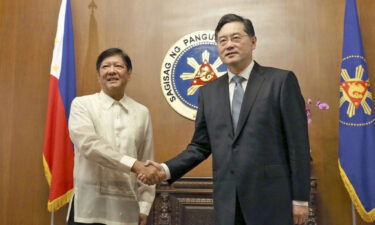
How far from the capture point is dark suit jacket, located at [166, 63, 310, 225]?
6.02 ft

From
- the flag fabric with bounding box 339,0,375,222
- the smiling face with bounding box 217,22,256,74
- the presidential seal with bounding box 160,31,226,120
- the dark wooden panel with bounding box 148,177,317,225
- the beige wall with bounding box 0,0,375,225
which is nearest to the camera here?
the smiling face with bounding box 217,22,256,74

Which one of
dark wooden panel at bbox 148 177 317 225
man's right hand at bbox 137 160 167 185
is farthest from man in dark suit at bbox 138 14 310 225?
dark wooden panel at bbox 148 177 317 225

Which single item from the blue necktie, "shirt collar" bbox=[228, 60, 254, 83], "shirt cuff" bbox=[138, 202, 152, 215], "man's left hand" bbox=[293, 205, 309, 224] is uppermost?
"shirt collar" bbox=[228, 60, 254, 83]

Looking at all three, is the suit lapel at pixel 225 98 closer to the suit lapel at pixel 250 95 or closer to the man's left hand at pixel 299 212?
the suit lapel at pixel 250 95

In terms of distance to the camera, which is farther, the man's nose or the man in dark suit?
the man's nose

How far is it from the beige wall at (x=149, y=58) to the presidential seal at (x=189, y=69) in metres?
0.08

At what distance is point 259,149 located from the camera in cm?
187

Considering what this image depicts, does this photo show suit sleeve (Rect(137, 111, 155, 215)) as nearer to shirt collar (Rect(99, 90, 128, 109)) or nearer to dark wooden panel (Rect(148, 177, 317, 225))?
shirt collar (Rect(99, 90, 128, 109))

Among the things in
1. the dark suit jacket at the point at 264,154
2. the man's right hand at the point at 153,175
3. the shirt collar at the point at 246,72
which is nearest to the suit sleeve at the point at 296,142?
the dark suit jacket at the point at 264,154

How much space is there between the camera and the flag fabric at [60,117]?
3479 millimetres

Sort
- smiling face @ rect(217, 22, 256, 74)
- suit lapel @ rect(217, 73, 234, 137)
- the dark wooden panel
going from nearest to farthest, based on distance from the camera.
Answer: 1. suit lapel @ rect(217, 73, 234, 137)
2. smiling face @ rect(217, 22, 256, 74)
3. the dark wooden panel

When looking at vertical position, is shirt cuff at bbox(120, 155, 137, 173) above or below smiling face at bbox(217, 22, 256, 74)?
below

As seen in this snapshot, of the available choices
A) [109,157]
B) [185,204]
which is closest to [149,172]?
[109,157]

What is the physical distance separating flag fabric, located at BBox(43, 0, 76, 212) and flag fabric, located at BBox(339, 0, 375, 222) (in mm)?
2386
